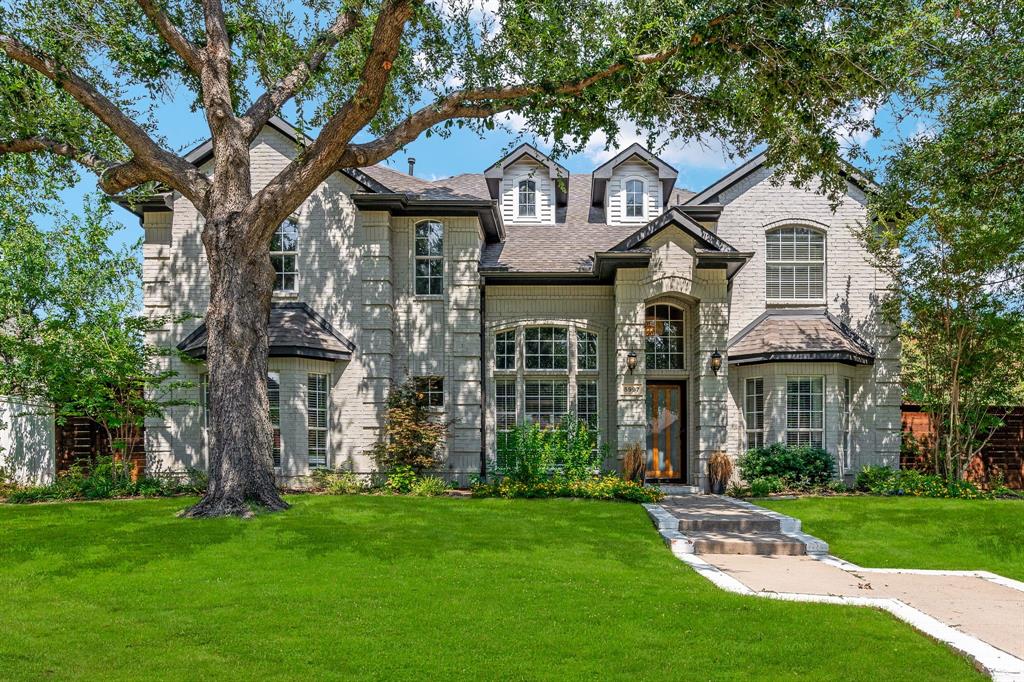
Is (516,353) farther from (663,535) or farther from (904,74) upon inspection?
(904,74)

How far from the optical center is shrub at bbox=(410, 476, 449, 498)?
1512 cm

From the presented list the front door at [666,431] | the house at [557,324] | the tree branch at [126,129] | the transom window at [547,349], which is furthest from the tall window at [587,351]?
the tree branch at [126,129]

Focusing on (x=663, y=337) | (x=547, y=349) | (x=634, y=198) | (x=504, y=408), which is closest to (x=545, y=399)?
(x=504, y=408)

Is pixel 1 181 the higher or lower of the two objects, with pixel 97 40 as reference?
lower

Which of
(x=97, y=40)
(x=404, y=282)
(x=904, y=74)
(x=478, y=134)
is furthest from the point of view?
(x=404, y=282)

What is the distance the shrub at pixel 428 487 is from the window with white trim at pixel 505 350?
3074mm

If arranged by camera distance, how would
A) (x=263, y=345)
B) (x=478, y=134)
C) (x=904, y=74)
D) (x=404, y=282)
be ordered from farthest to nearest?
(x=404, y=282) → (x=478, y=134) → (x=263, y=345) → (x=904, y=74)

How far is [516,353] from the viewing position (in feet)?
56.6

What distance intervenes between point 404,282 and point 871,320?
409 inches

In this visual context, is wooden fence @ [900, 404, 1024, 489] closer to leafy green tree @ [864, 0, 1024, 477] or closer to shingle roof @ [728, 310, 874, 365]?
leafy green tree @ [864, 0, 1024, 477]

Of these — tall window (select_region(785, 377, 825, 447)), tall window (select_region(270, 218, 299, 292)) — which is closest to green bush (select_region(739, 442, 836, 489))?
tall window (select_region(785, 377, 825, 447))

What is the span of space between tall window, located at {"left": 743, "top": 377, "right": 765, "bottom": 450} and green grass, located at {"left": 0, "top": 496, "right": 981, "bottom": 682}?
706cm

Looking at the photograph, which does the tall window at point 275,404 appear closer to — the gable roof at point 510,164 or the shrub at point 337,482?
the shrub at point 337,482

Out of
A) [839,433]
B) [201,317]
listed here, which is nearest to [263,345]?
[201,317]
